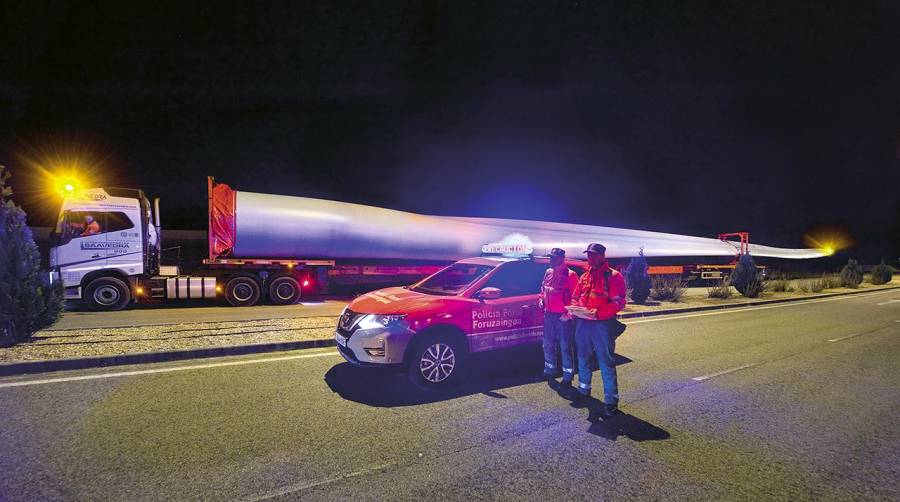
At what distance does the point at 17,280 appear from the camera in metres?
6.64

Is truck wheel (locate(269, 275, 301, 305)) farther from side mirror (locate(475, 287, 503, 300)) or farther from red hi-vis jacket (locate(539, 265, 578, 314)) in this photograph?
red hi-vis jacket (locate(539, 265, 578, 314))

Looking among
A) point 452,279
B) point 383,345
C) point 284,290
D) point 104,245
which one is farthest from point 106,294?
point 383,345

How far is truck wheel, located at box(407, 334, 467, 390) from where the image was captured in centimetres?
515

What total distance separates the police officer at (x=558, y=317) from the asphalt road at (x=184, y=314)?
6.43 metres

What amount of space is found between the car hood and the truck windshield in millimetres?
333

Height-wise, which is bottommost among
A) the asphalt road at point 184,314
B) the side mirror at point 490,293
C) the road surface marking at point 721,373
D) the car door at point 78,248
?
the road surface marking at point 721,373

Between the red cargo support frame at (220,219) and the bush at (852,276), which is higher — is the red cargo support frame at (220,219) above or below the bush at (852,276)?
above

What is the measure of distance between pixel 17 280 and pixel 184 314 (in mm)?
4273

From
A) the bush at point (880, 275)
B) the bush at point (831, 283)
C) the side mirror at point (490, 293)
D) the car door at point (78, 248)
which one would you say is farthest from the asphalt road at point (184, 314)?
the bush at point (880, 275)

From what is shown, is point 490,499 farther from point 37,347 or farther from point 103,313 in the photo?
point 103,313

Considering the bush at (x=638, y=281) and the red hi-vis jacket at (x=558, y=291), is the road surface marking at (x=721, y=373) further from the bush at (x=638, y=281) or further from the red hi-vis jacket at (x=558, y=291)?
the bush at (x=638, y=281)

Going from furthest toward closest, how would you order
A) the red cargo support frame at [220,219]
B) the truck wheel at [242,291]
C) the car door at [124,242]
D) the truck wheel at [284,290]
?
the truck wheel at [284,290] < the truck wheel at [242,291] < the red cargo support frame at [220,219] < the car door at [124,242]

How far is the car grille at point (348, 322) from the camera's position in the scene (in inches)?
211

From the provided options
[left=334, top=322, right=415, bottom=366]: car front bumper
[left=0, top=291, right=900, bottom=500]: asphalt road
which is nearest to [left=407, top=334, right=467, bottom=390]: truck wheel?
[left=334, top=322, right=415, bottom=366]: car front bumper
